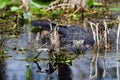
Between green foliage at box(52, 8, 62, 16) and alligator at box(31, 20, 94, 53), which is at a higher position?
green foliage at box(52, 8, 62, 16)

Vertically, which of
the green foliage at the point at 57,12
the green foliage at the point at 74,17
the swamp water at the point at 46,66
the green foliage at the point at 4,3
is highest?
the green foliage at the point at 4,3

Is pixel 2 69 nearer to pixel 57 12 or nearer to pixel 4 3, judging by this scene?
pixel 4 3

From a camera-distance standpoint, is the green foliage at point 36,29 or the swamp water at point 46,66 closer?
the swamp water at point 46,66

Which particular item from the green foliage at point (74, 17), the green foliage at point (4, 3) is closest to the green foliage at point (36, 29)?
the green foliage at point (74, 17)

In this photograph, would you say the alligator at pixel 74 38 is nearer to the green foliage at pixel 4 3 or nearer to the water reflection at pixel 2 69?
the water reflection at pixel 2 69

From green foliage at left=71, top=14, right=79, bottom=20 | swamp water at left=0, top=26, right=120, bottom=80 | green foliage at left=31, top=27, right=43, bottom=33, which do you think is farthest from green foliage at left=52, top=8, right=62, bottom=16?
swamp water at left=0, top=26, right=120, bottom=80

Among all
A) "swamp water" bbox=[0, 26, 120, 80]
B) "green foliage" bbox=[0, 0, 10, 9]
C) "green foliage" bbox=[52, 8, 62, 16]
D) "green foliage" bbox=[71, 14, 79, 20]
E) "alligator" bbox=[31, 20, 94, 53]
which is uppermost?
"green foliage" bbox=[0, 0, 10, 9]

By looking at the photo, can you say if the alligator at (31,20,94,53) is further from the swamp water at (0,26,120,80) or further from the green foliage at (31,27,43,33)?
the swamp water at (0,26,120,80)

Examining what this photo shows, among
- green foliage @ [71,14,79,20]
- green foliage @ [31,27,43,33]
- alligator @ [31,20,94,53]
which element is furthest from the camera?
green foliage @ [71,14,79,20]
